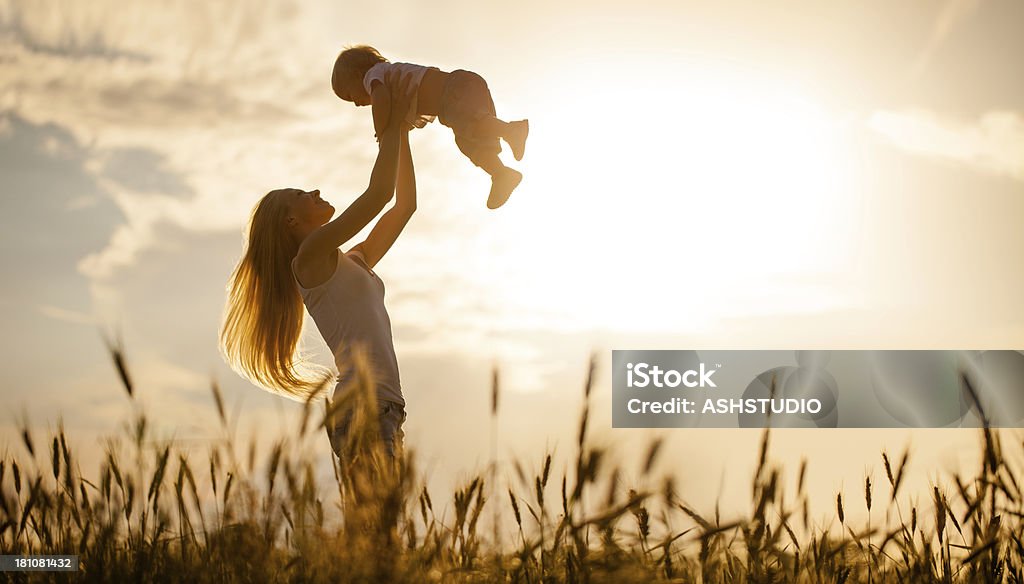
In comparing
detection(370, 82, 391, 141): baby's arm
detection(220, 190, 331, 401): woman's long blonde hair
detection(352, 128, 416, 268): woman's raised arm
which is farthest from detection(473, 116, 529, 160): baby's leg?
detection(220, 190, 331, 401): woman's long blonde hair

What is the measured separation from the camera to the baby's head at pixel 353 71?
577 centimetres

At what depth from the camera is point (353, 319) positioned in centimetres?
385

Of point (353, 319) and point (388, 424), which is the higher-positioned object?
point (353, 319)

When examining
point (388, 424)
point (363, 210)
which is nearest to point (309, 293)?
point (363, 210)

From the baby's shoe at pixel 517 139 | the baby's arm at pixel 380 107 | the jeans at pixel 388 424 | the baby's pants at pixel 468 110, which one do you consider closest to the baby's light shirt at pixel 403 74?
the baby's pants at pixel 468 110

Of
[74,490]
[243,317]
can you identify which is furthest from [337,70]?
[74,490]

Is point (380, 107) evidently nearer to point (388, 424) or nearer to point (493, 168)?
point (493, 168)

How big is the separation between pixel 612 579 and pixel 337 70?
13.8 feet

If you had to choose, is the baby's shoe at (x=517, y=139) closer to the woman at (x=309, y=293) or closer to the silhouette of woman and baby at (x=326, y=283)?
the silhouette of woman and baby at (x=326, y=283)

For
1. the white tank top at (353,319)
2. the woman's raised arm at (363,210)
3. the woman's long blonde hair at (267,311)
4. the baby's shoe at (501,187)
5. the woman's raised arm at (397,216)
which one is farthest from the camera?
the baby's shoe at (501,187)

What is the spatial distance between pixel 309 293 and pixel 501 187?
1.89 m

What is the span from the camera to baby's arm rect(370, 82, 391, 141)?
14.1 ft

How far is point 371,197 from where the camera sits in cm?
365

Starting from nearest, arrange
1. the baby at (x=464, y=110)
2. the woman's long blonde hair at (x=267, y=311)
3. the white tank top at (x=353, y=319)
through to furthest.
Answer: the white tank top at (x=353, y=319) → the woman's long blonde hair at (x=267, y=311) → the baby at (x=464, y=110)
